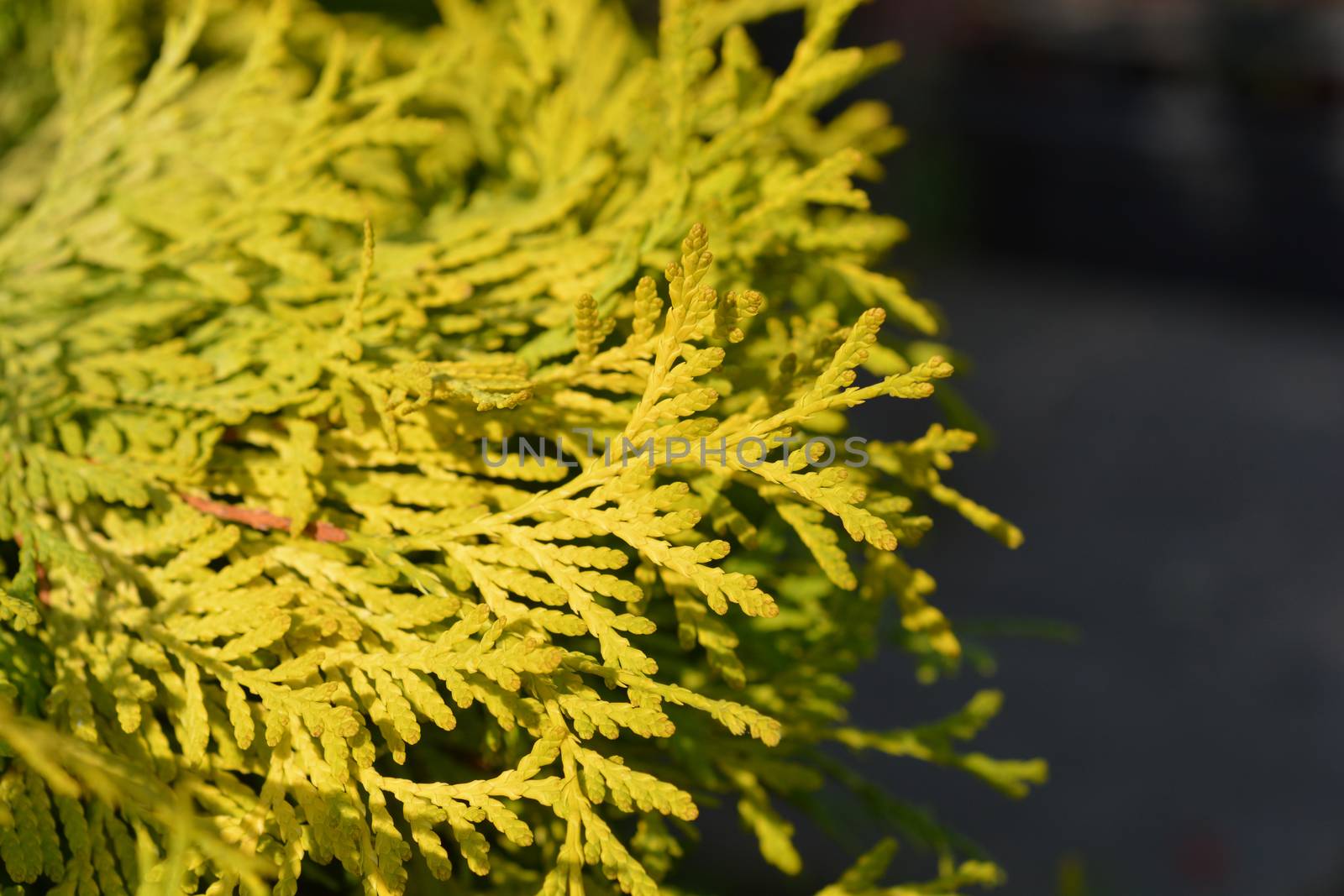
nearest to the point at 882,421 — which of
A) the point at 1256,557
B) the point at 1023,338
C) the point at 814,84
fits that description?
the point at 1023,338

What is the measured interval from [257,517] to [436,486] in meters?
0.27

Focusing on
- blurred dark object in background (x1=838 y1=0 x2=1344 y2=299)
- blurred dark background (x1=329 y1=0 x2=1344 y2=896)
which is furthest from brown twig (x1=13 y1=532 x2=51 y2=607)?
blurred dark object in background (x1=838 y1=0 x2=1344 y2=299)

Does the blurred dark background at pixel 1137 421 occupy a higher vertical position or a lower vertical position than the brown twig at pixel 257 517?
lower

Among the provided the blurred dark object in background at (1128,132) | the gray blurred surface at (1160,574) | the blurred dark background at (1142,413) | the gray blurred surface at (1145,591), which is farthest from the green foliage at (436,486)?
the blurred dark object in background at (1128,132)

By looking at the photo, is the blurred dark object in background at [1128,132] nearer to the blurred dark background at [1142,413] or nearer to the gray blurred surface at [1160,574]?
the blurred dark background at [1142,413]

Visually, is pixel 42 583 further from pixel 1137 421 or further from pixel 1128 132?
pixel 1128 132

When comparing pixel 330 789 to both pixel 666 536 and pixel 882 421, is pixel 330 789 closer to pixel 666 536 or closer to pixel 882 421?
pixel 666 536

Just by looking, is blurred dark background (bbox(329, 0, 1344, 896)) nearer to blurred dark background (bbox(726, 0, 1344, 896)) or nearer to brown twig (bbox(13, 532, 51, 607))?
blurred dark background (bbox(726, 0, 1344, 896))

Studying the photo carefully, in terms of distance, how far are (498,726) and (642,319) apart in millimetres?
617

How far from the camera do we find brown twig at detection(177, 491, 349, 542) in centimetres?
157

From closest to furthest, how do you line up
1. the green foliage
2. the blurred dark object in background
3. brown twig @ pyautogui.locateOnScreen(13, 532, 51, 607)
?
the green foliage
brown twig @ pyautogui.locateOnScreen(13, 532, 51, 607)
the blurred dark object in background

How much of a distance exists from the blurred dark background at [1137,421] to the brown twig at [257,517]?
3.16 m

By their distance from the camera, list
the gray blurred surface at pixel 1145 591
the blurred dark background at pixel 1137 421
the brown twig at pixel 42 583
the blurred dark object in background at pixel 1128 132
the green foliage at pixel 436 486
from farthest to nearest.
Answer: the blurred dark object in background at pixel 1128 132 < the blurred dark background at pixel 1137 421 < the gray blurred surface at pixel 1145 591 < the brown twig at pixel 42 583 < the green foliage at pixel 436 486

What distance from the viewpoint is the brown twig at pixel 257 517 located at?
157 cm
